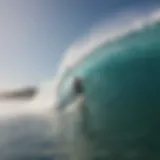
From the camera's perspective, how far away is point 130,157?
1178 mm

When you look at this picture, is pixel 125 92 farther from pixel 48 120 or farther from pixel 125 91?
pixel 48 120

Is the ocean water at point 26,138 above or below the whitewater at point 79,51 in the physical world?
below

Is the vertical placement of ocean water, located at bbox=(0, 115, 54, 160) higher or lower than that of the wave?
lower

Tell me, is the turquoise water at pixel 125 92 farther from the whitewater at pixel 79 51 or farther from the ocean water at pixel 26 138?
the ocean water at pixel 26 138

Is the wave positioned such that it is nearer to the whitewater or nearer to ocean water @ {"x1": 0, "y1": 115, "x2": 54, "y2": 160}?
the whitewater

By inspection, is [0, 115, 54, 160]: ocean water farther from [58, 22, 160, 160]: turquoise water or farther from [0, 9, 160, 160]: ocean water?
[58, 22, 160, 160]: turquoise water

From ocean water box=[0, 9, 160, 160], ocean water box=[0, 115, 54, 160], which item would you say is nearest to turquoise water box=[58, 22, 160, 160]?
ocean water box=[0, 9, 160, 160]

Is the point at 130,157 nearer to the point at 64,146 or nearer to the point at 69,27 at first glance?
the point at 64,146

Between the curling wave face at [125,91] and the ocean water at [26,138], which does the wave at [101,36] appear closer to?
the curling wave face at [125,91]

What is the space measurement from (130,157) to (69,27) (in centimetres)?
48


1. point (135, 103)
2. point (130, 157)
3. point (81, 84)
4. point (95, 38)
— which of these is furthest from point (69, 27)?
point (130, 157)

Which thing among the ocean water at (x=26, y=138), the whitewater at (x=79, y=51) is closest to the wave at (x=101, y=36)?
the whitewater at (x=79, y=51)

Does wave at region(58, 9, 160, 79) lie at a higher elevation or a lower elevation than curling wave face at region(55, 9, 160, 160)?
higher

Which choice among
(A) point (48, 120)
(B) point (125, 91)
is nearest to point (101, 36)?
(B) point (125, 91)
